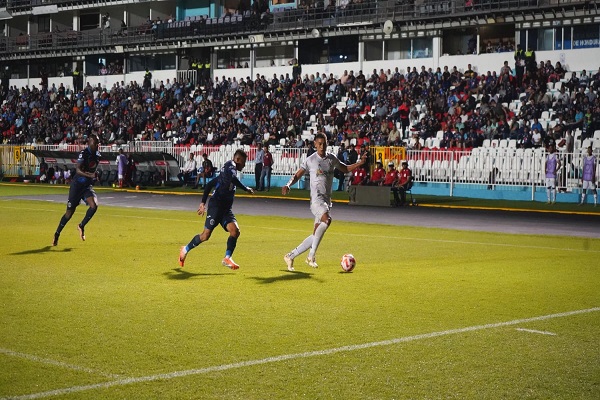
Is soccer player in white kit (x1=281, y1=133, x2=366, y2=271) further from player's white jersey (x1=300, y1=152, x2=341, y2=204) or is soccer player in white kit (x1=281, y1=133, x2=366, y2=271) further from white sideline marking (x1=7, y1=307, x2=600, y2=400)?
white sideline marking (x1=7, y1=307, x2=600, y2=400)

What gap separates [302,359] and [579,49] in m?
36.5

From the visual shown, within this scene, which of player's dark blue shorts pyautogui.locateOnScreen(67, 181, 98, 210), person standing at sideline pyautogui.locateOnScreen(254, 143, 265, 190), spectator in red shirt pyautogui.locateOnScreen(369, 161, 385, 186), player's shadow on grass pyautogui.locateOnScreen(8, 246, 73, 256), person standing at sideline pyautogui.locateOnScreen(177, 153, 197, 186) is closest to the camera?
player's shadow on grass pyautogui.locateOnScreen(8, 246, 73, 256)

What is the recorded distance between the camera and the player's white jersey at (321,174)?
14281mm

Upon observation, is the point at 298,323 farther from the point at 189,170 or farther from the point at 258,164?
the point at 189,170

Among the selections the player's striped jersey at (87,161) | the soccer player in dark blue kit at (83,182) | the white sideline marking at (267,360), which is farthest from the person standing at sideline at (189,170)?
the white sideline marking at (267,360)

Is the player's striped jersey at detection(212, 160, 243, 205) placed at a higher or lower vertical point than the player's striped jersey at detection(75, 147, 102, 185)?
lower

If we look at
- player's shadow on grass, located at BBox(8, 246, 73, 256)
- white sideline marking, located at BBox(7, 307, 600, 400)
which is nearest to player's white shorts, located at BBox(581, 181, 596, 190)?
player's shadow on grass, located at BBox(8, 246, 73, 256)

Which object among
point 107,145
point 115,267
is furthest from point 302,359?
point 107,145

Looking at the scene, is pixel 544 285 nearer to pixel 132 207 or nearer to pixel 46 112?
pixel 132 207

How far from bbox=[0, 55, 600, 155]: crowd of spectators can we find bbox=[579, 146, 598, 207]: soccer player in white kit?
3.40 metres

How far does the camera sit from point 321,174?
14281mm

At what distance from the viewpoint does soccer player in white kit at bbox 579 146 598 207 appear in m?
29.8

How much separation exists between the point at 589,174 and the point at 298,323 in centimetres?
2262

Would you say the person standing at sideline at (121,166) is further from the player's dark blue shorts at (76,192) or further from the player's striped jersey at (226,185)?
the player's striped jersey at (226,185)
